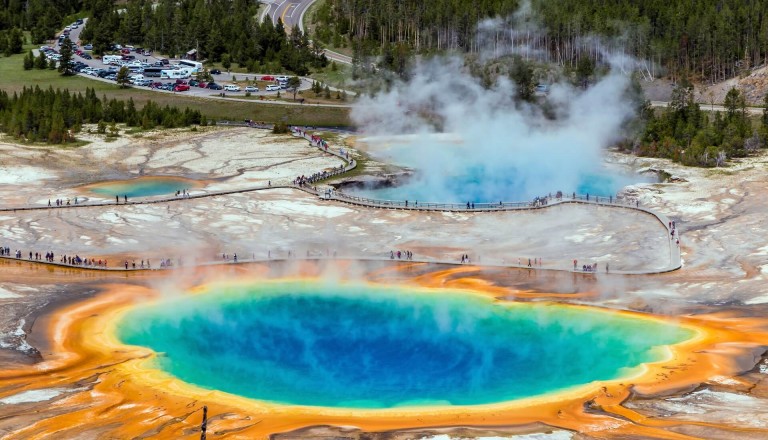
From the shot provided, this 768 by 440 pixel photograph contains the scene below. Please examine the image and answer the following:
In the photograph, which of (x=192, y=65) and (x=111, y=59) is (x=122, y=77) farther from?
(x=111, y=59)

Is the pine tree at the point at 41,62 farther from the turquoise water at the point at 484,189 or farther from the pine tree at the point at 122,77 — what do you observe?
the turquoise water at the point at 484,189

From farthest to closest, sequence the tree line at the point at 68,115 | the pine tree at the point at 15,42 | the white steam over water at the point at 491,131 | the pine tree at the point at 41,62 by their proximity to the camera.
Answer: the pine tree at the point at 15,42, the pine tree at the point at 41,62, the tree line at the point at 68,115, the white steam over water at the point at 491,131

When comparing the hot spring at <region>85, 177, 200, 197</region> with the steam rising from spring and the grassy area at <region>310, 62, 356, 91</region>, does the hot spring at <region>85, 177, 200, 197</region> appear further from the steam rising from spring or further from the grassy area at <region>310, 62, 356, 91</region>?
the grassy area at <region>310, 62, 356, 91</region>

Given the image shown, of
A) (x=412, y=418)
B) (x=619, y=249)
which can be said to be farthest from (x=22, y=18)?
(x=412, y=418)

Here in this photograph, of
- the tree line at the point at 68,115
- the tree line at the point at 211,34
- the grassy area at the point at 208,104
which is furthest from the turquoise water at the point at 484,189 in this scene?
the tree line at the point at 211,34

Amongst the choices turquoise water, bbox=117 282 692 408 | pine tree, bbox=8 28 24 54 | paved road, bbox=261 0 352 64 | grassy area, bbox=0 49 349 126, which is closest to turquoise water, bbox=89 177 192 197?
turquoise water, bbox=117 282 692 408

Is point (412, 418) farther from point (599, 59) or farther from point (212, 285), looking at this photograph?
point (599, 59)

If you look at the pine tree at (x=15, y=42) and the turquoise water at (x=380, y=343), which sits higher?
the pine tree at (x=15, y=42)
